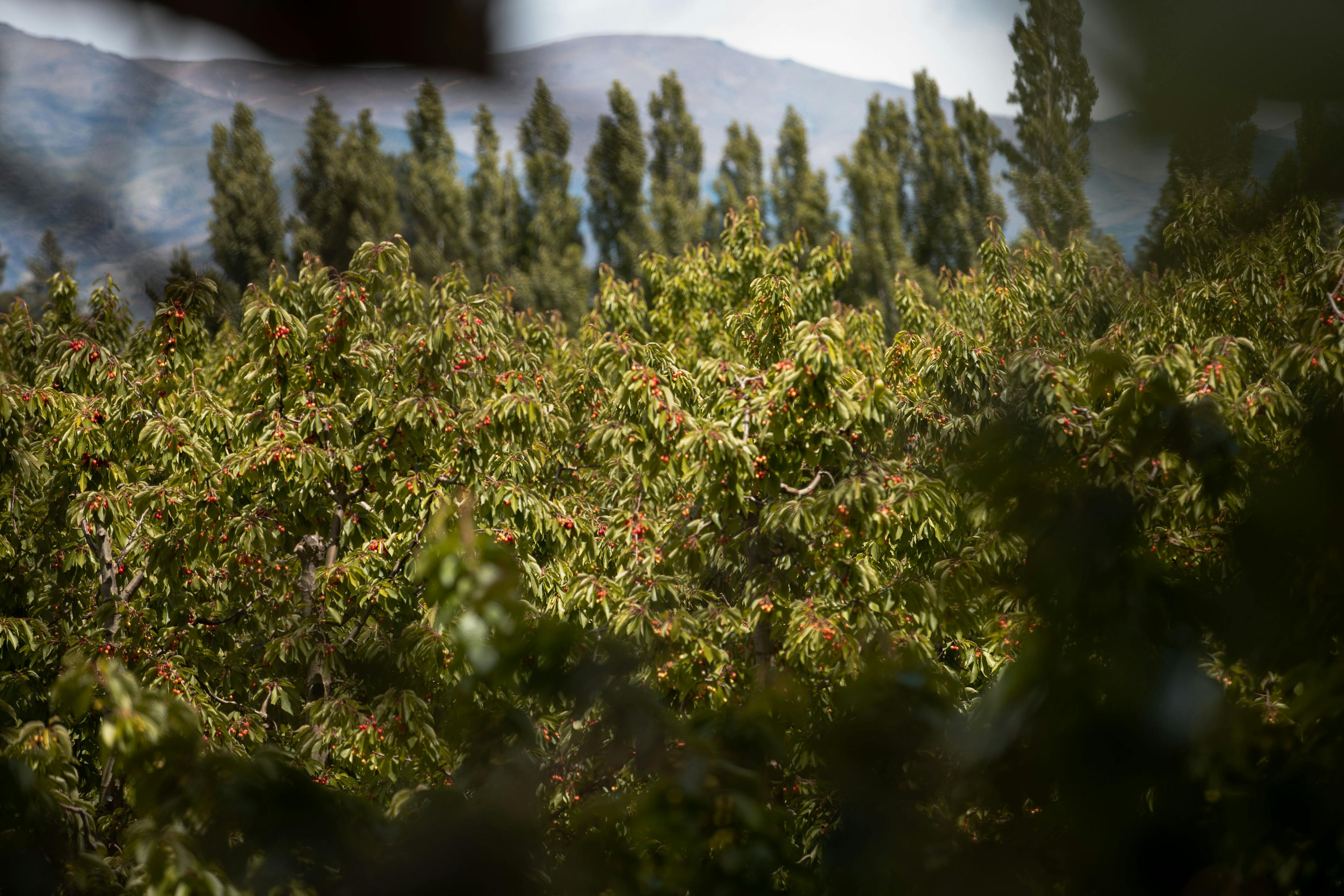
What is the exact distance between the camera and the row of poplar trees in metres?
0.96

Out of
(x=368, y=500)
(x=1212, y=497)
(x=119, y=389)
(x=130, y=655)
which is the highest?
(x=1212, y=497)

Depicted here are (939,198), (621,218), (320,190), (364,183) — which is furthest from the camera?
(621,218)

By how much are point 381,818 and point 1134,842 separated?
63cm

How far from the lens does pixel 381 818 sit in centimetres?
74

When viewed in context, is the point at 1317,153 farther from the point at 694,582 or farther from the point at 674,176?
the point at 674,176

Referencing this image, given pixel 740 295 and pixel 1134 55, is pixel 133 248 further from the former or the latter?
pixel 740 295

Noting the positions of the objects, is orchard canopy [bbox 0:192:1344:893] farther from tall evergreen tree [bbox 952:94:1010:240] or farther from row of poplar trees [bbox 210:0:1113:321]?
tall evergreen tree [bbox 952:94:1010:240]

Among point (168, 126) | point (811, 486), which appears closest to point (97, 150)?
point (168, 126)

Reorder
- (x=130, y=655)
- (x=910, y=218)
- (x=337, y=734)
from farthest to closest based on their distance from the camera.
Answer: (x=910, y=218), (x=130, y=655), (x=337, y=734)

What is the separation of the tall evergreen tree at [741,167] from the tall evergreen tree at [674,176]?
3.48 feet

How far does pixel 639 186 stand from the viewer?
1812cm

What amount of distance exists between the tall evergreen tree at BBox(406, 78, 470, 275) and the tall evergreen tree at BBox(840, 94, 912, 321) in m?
10.3

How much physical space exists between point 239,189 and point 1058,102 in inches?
37.2

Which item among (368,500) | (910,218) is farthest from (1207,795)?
(910,218)
